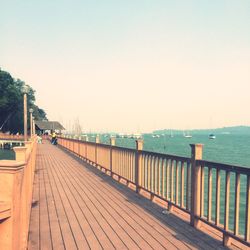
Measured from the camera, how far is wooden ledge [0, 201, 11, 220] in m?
2.30

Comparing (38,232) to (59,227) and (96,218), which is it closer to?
(59,227)

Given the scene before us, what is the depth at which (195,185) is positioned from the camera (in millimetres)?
4914

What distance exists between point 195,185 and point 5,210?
343cm

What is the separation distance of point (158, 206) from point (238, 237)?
8.83 ft

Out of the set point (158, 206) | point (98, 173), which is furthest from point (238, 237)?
point (98, 173)

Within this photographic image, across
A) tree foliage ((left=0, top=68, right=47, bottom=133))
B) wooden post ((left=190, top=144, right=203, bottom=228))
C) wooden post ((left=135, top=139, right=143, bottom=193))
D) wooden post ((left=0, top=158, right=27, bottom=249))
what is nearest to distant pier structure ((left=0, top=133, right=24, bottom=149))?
tree foliage ((left=0, top=68, right=47, bottom=133))

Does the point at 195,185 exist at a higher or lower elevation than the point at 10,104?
lower

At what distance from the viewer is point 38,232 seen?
474 cm

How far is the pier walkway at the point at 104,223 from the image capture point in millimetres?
4238

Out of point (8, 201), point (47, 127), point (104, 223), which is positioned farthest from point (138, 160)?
point (47, 127)

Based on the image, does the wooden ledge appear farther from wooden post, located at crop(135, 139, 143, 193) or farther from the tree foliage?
the tree foliage

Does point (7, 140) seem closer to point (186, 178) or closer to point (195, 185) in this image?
point (186, 178)

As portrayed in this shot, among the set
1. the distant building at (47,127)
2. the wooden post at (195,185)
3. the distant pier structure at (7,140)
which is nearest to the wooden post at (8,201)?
the wooden post at (195,185)

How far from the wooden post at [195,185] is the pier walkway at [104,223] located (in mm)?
203
